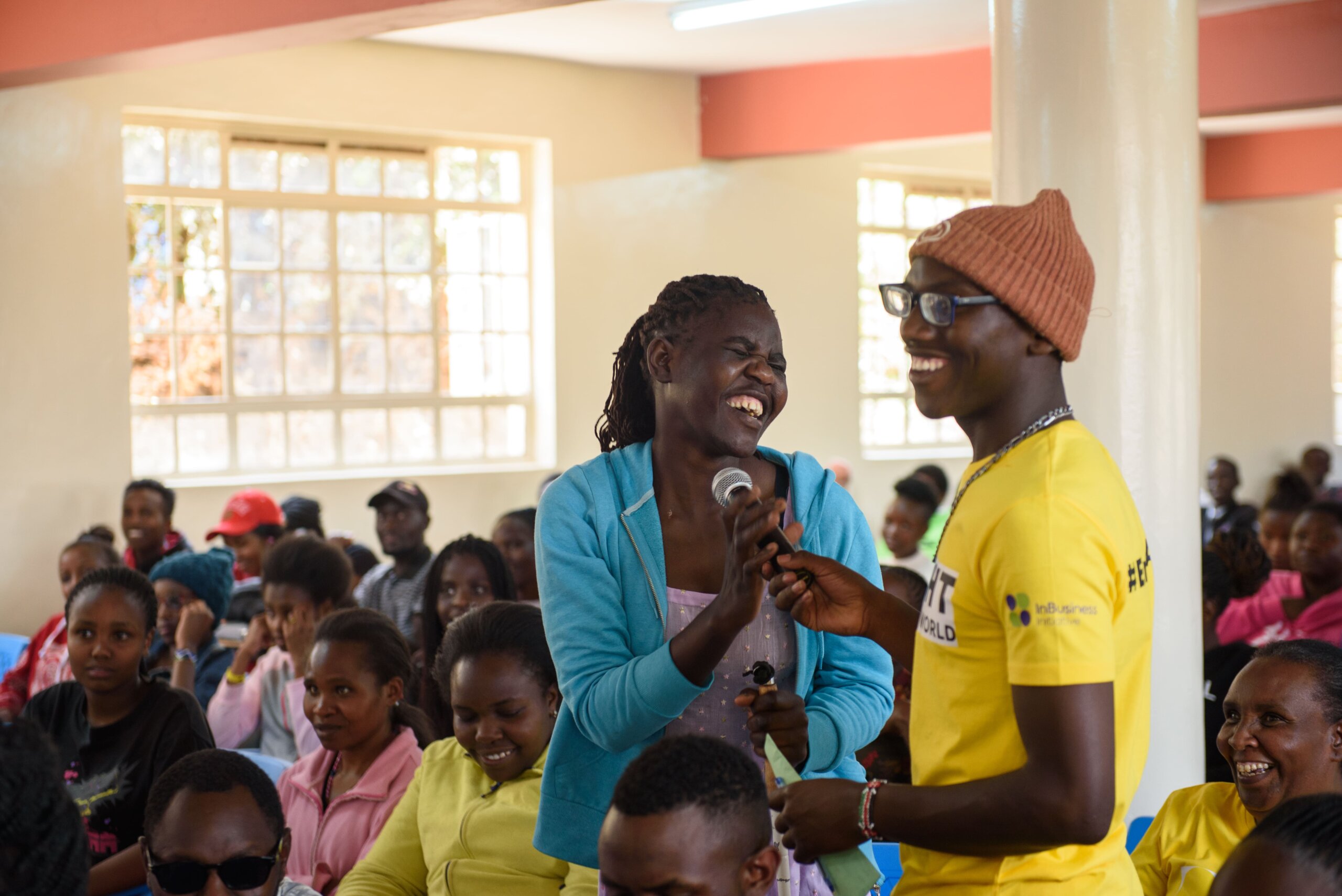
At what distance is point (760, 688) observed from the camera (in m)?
1.67

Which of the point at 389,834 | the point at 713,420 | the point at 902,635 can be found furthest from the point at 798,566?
the point at 389,834

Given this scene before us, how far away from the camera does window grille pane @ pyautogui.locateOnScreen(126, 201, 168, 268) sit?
23.8 ft

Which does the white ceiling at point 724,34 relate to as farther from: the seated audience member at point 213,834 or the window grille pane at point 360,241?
the seated audience member at point 213,834

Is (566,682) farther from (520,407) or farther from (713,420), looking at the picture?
(520,407)

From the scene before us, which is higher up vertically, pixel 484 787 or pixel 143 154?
pixel 143 154

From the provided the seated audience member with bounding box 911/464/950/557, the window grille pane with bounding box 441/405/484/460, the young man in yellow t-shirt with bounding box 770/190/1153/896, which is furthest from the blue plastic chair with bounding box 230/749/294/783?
the window grille pane with bounding box 441/405/484/460

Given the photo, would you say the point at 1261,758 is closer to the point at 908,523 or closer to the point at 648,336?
the point at 648,336

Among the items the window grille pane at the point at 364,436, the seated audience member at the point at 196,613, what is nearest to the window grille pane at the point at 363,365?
the window grille pane at the point at 364,436

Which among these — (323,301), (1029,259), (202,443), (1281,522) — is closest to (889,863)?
(1029,259)

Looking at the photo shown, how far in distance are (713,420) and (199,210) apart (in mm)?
6351

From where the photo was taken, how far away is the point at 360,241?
26.1 ft

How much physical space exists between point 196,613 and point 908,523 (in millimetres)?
3263

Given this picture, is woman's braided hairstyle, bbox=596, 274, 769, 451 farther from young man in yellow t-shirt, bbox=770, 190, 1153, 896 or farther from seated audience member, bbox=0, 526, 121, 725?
seated audience member, bbox=0, 526, 121, 725

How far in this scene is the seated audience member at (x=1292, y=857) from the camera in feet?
4.32
